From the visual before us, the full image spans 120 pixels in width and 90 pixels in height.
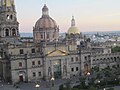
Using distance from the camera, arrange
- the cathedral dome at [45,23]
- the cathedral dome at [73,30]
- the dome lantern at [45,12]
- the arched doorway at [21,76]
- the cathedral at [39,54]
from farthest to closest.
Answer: the cathedral dome at [73,30]
the dome lantern at [45,12]
the cathedral dome at [45,23]
the cathedral at [39,54]
the arched doorway at [21,76]

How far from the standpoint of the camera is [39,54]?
235ft

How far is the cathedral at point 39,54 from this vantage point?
69.8 m

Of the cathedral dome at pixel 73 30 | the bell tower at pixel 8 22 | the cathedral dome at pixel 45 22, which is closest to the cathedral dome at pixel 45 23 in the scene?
the cathedral dome at pixel 45 22

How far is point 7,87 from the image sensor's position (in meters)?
62.6

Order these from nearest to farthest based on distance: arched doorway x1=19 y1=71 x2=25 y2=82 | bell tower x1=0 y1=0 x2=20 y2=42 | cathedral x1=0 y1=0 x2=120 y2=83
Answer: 1. arched doorway x1=19 y1=71 x2=25 y2=82
2. cathedral x1=0 y1=0 x2=120 y2=83
3. bell tower x1=0 y1=0 x2=20 y2=42

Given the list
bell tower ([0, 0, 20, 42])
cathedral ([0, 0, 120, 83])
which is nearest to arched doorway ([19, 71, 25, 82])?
cathedral ([0, 0, 120, 83])

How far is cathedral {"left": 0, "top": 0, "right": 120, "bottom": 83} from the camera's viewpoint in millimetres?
69794

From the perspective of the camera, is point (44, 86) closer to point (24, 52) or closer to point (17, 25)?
point (24, 52)

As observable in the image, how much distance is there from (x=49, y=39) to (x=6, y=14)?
12.1 metres

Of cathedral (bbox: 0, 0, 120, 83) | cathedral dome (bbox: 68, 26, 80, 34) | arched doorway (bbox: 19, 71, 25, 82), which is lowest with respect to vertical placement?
arched doorway (bbox: 19, 71, 25, 82)

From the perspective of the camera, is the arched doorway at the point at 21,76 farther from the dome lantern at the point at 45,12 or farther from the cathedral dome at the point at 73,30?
the cathedral dome at the point at 73,30

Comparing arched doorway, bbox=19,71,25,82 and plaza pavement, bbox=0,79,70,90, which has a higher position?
arched doorway, bbox=19,71,25,82

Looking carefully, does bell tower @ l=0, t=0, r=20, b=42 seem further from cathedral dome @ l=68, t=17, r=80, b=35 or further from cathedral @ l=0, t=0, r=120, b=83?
cathedral dome @ l=68, t=17, r=80, b=35

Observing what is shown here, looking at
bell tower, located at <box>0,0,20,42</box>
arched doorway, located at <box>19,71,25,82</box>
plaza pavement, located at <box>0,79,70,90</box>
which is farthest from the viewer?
bell tower, located at <box>0,0,20,42</box>
